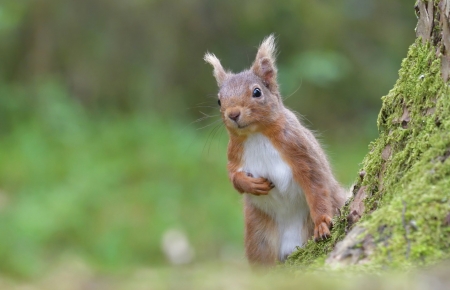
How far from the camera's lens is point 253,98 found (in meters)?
4.29

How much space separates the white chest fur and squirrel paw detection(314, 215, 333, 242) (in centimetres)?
39

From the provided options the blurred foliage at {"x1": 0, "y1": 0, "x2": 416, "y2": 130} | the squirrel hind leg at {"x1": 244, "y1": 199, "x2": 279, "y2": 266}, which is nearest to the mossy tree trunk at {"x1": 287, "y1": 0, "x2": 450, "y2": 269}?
the squirrel hind leg at {"x1": 244, "y1": 199, "x2": 279, "y2": 266}

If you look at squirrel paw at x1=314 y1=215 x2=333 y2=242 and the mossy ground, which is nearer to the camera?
the mossy ground

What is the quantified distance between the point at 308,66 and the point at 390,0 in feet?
5.32

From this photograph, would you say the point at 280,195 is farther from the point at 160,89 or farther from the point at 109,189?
the point at 160,89

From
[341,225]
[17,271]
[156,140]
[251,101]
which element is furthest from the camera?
[156,140]

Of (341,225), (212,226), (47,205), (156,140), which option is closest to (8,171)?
(47,205)

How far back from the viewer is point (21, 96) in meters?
8.56

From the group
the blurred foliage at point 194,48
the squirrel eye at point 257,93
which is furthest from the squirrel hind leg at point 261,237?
the blurred foliage at point 194,48

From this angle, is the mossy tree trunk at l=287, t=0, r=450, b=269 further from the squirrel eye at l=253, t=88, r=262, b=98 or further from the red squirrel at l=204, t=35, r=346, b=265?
the squirrel eye at l=253, t=88, r=262, b=98

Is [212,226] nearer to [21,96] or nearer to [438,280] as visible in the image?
[21,96]

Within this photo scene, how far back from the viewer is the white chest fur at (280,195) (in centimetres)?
409

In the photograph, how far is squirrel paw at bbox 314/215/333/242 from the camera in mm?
3570

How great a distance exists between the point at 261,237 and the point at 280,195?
32cm
